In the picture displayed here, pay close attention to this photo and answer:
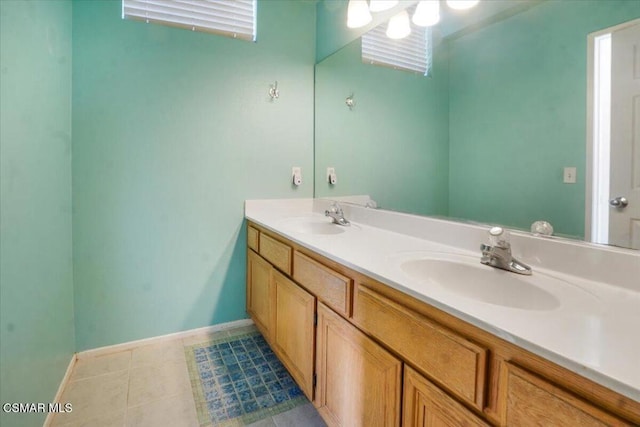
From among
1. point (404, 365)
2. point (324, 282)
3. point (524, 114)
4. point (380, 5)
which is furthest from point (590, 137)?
point (380, 5)

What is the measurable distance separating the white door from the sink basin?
3.85 feet

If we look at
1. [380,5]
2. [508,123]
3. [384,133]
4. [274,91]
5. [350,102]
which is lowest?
[508,123]

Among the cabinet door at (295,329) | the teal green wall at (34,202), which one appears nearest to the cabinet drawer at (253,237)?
the cabinet door at (295,329)

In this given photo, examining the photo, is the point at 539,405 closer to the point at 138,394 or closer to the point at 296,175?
the point at 138,394

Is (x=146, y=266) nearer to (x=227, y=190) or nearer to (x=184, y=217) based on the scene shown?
(x=184, y=217)

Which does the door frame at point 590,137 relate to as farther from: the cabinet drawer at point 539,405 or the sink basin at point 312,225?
the sink basin at point 312,225

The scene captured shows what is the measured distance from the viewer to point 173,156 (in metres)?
2.02

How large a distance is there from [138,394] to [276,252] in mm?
974

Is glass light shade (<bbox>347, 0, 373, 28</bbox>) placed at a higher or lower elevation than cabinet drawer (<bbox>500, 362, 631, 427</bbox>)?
higher

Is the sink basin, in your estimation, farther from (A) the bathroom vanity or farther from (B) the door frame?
(B) the door frame

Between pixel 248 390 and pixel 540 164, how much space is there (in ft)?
5.34

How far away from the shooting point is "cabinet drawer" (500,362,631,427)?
18.5 inches

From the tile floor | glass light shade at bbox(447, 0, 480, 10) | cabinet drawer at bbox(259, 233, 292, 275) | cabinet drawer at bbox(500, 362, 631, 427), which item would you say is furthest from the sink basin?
cabinet drawer at bbox(500, 362, 631, 427)

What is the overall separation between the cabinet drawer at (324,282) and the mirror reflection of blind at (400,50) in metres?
1.05
